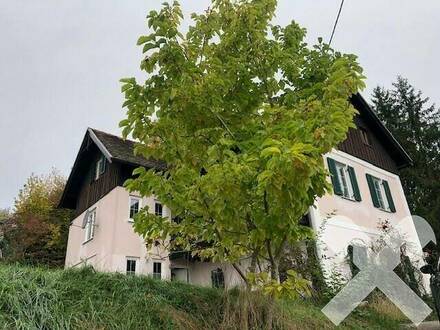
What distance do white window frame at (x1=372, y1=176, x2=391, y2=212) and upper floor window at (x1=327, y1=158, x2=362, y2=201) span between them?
68.9 inches

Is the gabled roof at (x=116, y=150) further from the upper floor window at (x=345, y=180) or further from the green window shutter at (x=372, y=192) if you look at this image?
the green window shutter at (x=372, y=192)

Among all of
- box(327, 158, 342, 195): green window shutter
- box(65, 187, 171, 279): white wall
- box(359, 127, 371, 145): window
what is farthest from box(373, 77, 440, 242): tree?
box(65, 187, 171, 279): white wall

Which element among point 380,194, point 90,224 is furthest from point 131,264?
point 380,194

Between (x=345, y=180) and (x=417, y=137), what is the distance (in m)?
14.2

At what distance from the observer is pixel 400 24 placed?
27.1 ft

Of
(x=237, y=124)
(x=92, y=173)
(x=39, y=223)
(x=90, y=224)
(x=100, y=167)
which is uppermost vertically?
(x=92, y=173)

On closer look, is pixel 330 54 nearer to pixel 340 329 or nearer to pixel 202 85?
pixel 202 85

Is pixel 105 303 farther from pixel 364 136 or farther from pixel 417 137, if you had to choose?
pixel 417 137

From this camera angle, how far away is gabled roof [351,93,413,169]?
1875cm

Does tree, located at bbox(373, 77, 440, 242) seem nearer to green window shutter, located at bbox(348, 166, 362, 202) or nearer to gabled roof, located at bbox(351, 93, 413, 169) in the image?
gabled roof, located at bbox(351, 93, 413, 169)

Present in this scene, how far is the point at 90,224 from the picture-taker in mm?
18281

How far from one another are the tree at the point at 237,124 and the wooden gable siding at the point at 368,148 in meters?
12.1

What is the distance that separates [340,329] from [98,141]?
13.1m

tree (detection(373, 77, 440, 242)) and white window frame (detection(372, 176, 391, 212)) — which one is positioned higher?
tree (detection(373, 77, 440, 242))
